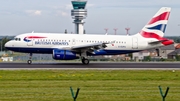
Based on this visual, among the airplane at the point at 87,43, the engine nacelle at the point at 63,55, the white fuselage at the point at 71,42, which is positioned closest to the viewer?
the engine nacelle at the point at 63,55

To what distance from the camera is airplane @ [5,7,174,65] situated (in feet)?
173

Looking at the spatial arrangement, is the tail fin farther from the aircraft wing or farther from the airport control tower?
the airport control tower

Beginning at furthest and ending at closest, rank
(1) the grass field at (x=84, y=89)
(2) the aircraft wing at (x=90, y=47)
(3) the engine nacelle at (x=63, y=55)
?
(2) the aircraft wing at (x=90, y=47) → (3) the engine nacelle at (x=63, y=55) → (1) the grass field at (x=84, y=89)

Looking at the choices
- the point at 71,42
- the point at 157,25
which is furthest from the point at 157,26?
the point at 71,42

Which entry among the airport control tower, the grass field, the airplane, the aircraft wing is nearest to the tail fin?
the airplane

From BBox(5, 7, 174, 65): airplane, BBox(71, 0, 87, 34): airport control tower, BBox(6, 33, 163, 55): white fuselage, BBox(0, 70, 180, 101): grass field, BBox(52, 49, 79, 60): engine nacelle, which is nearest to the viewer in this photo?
BBox(0, 70, 180, 101): grass field

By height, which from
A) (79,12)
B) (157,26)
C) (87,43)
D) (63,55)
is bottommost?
(63,55)

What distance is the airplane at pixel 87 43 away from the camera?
2082 inches

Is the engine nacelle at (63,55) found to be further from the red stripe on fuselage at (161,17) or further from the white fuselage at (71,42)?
the red stripe on fuselage at (161,17)

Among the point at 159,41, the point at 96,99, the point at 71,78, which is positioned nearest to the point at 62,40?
the point at 159,41

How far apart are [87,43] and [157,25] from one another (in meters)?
9.20

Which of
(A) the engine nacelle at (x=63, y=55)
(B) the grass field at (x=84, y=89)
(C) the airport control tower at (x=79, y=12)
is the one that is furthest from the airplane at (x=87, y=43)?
(C) the airport control tower at (x=79, y=12)

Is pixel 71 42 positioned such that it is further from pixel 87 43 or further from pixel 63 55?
pixel 63 55

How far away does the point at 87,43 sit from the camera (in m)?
55.4
